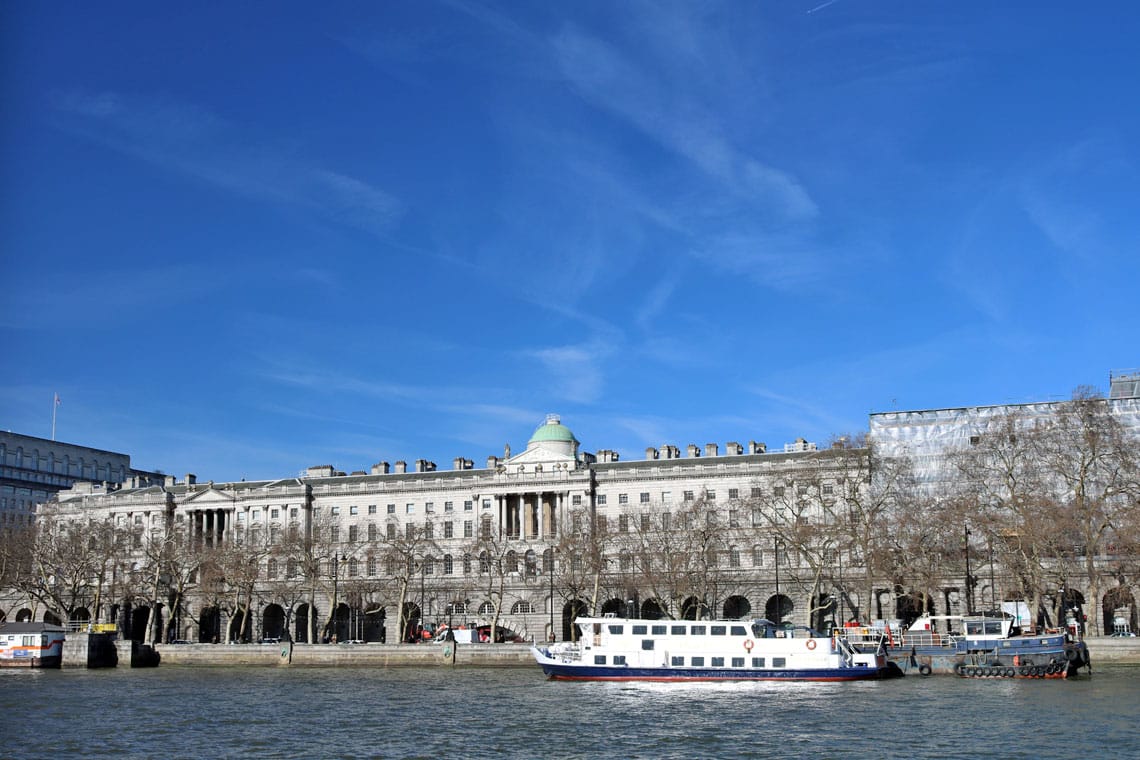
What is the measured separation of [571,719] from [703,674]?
78.7 ft

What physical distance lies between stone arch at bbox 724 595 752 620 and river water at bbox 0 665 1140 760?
39697mm

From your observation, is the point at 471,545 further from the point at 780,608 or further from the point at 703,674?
the point at 703,674

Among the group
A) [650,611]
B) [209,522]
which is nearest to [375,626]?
[209,522]

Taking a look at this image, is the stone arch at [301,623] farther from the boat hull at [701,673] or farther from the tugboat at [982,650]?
the tugboat at [982,650]

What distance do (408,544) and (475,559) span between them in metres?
10.4

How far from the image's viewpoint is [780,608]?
121 m

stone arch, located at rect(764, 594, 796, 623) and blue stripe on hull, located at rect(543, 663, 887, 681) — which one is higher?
stone arch, located at rect(764, 594, 796, 623)

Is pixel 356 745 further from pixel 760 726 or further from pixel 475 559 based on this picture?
pixel 475 559

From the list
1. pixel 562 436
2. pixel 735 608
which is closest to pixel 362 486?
pixel 562 436

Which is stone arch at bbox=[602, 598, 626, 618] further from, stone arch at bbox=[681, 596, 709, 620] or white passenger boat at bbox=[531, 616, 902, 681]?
white passenger boat at bbox=[531, 616, 902, 681]

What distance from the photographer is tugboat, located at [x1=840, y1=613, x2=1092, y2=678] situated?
78250 millimetres

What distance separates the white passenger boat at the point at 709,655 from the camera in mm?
80375

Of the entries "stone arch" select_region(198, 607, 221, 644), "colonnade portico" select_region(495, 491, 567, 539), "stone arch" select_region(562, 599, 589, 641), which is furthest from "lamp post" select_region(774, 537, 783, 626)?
"stone arch" select_region(198, 607, 221, 644)

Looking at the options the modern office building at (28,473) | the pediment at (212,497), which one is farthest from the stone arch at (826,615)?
the modern office building at (28,473)
